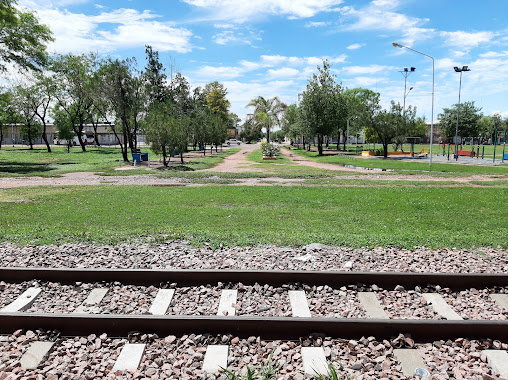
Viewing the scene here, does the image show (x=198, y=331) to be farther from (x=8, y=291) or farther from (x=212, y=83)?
(x=212, y=83)

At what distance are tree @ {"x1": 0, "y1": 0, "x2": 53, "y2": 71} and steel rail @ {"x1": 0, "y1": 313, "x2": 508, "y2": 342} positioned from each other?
107 feet

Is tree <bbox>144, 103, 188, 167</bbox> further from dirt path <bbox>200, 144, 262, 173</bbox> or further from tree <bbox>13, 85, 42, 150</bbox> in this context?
tree <bbox>13, 85, 42, 150</bbox>

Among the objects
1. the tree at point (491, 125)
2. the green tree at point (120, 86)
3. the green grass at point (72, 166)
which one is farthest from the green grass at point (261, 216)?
the tree at point (491, 125)

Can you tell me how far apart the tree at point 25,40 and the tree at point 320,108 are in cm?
3021

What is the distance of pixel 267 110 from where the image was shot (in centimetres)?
9762

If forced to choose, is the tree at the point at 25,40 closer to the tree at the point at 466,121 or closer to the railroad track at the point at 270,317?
the railroad track at the point at 270,317

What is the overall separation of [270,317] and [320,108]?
48433 millimetres

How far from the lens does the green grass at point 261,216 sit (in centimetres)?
808

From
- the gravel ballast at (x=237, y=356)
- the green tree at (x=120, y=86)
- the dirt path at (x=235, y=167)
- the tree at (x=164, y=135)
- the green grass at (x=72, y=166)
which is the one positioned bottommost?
the dirt path at (x=235, y=167)

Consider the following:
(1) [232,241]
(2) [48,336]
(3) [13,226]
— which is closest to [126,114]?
(3) [13,226]

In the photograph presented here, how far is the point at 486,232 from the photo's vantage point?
8.84 m

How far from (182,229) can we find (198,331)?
4.76 metres

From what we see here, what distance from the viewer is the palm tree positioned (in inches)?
3767

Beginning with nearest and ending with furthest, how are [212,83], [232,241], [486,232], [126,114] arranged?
1. [232,241]
2. [486,232]
3. [126,114]
4. [212,83]
